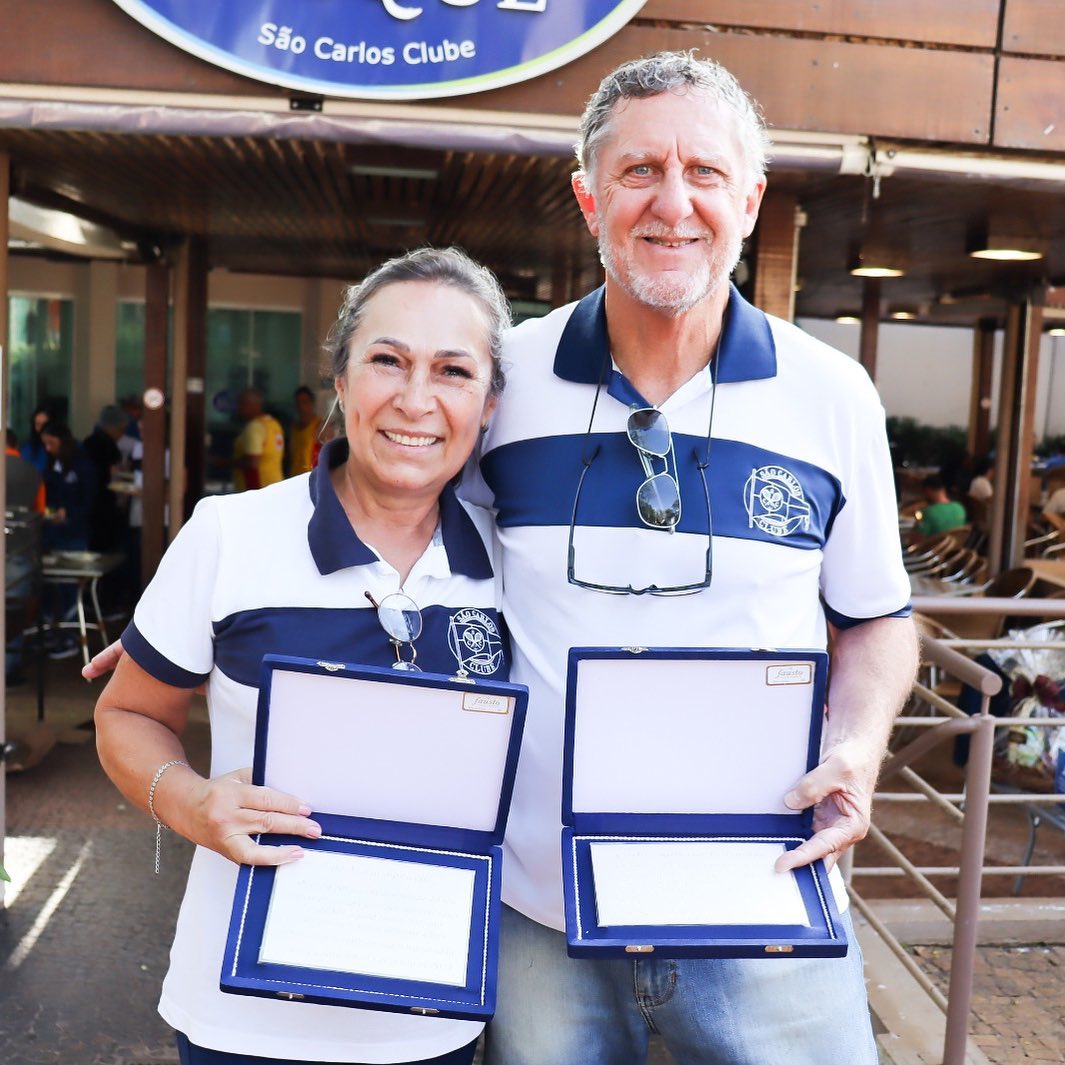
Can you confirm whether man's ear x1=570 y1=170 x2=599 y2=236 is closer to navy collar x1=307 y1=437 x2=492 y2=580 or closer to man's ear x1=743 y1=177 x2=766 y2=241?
man's ear x1=743 y1=177 x2=766 y2=241

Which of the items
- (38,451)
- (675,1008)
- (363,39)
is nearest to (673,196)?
(675,1008)

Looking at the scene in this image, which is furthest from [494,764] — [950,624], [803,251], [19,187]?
[803,251]

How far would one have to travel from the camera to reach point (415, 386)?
5.71 ft

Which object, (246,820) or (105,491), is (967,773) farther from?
(105,491)

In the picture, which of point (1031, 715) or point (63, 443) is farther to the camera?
point (63, 443)

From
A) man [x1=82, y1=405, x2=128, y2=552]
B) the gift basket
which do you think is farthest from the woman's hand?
man [x1=82, y1=405, x2=128, y2=552]

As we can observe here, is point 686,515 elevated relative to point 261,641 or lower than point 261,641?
elevated

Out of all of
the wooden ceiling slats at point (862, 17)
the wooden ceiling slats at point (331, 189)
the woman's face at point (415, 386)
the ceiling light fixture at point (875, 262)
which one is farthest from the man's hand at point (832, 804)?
the ceiling light fixture at point (875, 262)

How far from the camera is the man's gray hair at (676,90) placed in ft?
5.98

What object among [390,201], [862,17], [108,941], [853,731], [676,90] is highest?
[862,17]

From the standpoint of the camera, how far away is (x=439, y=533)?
1867 millimetres

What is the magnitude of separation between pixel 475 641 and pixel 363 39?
2.48m

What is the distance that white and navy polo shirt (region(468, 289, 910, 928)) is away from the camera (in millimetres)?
1798

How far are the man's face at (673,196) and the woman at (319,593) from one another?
0.25m
